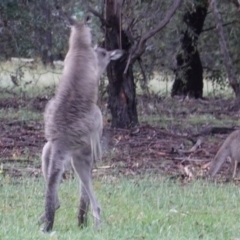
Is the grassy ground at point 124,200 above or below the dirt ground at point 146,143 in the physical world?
below

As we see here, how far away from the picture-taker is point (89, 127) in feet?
21.9

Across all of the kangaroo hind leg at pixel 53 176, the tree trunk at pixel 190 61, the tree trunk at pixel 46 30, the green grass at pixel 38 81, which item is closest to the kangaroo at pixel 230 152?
the kangaroo hind leg at pixel 53 176

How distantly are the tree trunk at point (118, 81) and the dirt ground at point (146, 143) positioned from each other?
11.4 inches

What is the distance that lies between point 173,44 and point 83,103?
53.2 ft

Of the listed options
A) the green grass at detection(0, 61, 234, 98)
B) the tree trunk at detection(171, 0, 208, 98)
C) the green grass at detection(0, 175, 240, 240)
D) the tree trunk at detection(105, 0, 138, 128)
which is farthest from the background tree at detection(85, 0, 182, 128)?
the tree trunk at detection(171, 0, 208, 98)

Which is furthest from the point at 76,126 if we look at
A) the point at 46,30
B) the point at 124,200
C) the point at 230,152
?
the point at 46,30

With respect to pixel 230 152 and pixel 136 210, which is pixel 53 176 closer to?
pixel 136 210

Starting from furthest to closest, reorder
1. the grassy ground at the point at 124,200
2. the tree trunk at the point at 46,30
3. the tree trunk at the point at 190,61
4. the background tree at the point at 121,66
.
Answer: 1. the tree trunk at the point at 190,61
2. the tree trunk at the point at 46,30
3. the background tree at the point at 121,66
4. the grassy ground at the point at 124,200

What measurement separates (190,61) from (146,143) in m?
9.84

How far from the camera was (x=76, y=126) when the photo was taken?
6625 millimetres

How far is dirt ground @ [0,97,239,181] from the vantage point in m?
11.1

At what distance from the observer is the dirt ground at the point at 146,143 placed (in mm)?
11102

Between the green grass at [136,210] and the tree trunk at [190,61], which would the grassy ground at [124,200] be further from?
the tree trunk at [190,61]

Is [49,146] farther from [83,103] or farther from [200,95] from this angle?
[200,95]
